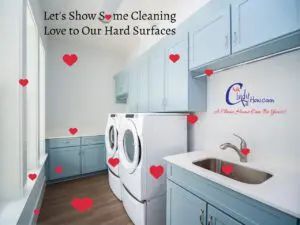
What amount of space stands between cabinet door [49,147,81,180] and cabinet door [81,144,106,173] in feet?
0.36

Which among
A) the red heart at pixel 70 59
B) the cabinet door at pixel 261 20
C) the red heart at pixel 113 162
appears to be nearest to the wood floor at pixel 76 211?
the red heart at pixel 113 162

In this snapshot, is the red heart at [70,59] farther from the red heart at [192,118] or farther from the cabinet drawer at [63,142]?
the red heart at [192,118]

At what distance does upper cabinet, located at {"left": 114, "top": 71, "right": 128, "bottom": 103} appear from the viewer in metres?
3.22

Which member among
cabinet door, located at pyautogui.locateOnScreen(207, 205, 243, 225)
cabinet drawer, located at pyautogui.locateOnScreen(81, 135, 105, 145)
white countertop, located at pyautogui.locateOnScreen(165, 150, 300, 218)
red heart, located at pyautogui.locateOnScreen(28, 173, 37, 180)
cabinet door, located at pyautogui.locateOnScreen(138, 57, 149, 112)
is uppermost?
cabinet door, located at pyautogui.locateOnScreen(138, 57, 149, 112)

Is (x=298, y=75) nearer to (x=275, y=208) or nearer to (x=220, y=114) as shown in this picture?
(x=220, y=114)

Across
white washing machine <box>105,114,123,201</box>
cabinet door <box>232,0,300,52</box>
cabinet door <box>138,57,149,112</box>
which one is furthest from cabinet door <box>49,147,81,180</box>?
cabinet door <box>232,0,300,52</box>

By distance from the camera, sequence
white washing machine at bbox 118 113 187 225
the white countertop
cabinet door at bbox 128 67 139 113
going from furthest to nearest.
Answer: cabinet door at bbox 128 67 139 113 → white washing machine at bbox 118 113 187 225 → the white countertop

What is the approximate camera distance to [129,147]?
6.71 feet

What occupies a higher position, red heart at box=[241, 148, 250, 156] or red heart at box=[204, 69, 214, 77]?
red heart at box=[204, 69, 214, 77]

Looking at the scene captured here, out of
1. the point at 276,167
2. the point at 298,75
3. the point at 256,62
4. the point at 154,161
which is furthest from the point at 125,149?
the point at 298,75

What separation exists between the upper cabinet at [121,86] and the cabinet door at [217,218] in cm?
256

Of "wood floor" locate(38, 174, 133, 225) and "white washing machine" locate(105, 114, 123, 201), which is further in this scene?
"white washing machine" locate(105, 114, 123, 201)

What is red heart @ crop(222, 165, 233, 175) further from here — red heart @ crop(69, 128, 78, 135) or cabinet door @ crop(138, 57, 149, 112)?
red heart @ crop(69, 128, 78, 135)

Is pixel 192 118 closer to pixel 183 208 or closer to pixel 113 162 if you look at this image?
pixel 183 208
